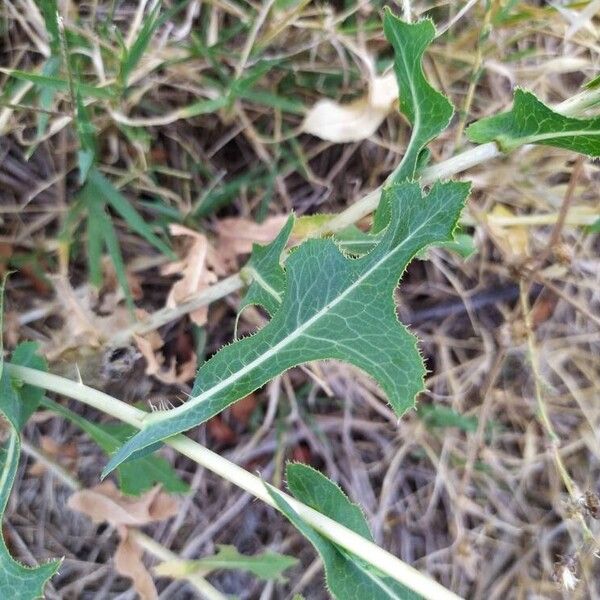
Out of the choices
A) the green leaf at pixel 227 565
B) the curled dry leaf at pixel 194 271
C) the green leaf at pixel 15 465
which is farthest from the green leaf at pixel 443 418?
the green leaf at pixel 15 465

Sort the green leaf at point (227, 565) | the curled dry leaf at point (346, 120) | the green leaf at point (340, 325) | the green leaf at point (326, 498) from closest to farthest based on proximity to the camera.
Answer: the green leaf at point (340, 325) < the green leaf at point (326, 498) < the green leaf at point (227, 565) < the curled dry leaf at point (346, 120)

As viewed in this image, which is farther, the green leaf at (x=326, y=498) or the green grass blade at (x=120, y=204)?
the green grass blade at (x=120, y=204)

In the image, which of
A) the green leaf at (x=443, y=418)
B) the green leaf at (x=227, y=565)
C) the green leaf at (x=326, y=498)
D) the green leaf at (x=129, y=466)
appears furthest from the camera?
the green leaf at (x=443, y=418)

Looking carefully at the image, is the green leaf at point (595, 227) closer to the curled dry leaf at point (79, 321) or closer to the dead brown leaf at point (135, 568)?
the curled dry leaf at point (79, 321)

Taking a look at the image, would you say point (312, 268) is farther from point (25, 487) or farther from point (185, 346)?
point (25, 487)

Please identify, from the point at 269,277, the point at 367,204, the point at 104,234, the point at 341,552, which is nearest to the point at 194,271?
the point at 104,234

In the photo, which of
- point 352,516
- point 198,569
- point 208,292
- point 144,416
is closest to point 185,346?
point 208,292

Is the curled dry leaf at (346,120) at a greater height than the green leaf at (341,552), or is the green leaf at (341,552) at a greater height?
the curled dry leaf at (346,120)

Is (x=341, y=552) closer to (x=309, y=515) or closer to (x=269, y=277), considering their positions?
(x=309, y=515)

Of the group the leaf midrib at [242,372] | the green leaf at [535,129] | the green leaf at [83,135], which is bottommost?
the leaf midrib at [242,372]
